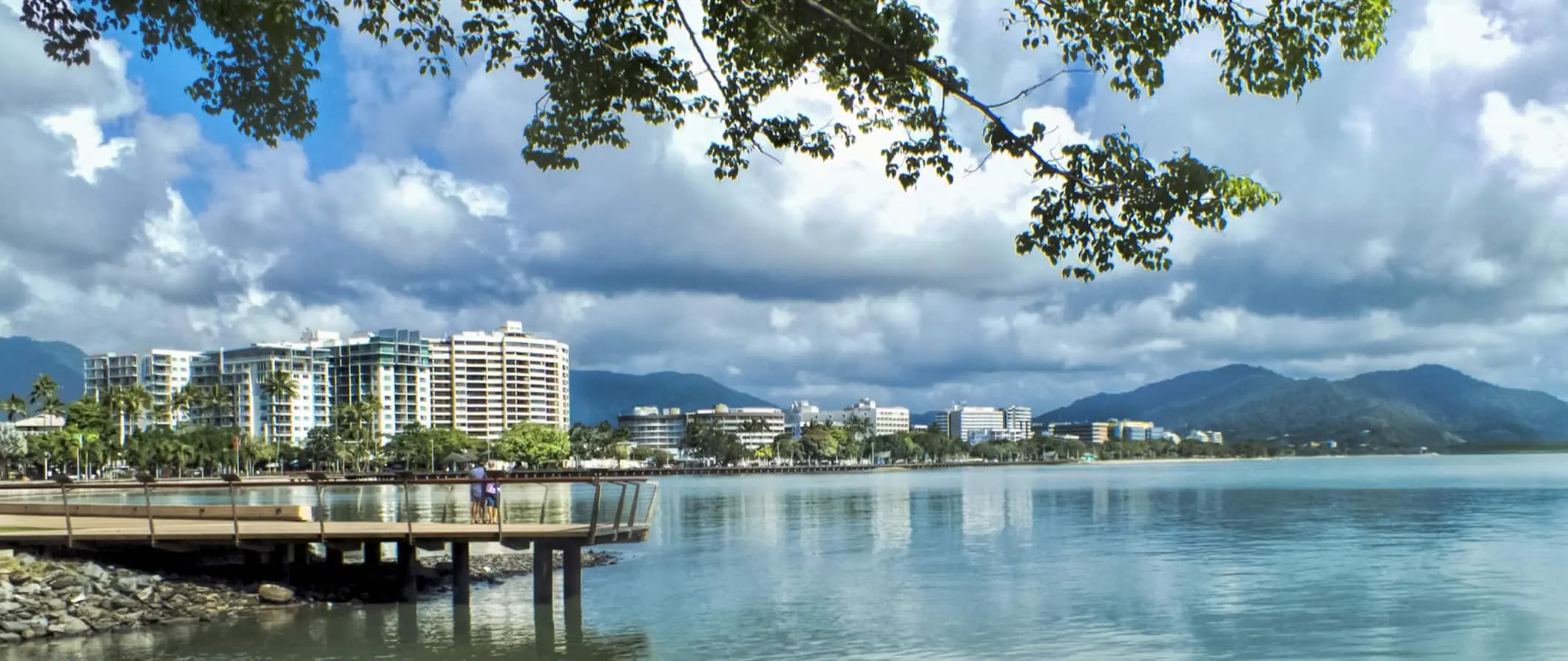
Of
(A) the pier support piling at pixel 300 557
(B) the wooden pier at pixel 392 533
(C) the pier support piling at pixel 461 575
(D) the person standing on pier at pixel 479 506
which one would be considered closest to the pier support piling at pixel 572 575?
(B) the wooden pier at pixel 392 533

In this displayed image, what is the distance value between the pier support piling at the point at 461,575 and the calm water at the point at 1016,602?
1.43 ft

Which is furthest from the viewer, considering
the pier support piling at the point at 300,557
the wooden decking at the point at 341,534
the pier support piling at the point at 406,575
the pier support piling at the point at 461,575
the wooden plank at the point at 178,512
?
the pier support piling at the point at 300,557

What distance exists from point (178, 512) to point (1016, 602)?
64.4 feet

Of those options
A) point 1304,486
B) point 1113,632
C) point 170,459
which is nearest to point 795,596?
point 1113,632

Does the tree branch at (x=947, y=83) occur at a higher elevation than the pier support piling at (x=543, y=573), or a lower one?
higher

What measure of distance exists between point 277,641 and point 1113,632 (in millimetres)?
15143

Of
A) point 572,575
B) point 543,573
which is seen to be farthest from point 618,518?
point 572,575

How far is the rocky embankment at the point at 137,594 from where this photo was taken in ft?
76.8

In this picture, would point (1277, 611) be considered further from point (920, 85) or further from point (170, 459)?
point (170, 459)

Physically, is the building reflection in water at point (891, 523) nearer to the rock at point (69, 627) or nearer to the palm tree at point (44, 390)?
the rock at point (69, 627)

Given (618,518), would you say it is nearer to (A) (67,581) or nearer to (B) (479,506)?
(B) (479,506)

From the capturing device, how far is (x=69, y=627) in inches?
918

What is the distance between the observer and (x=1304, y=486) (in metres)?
106

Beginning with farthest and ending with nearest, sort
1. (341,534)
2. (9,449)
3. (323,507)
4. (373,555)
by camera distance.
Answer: (9,449)
(373,555)
(323,507)
(341,534)
